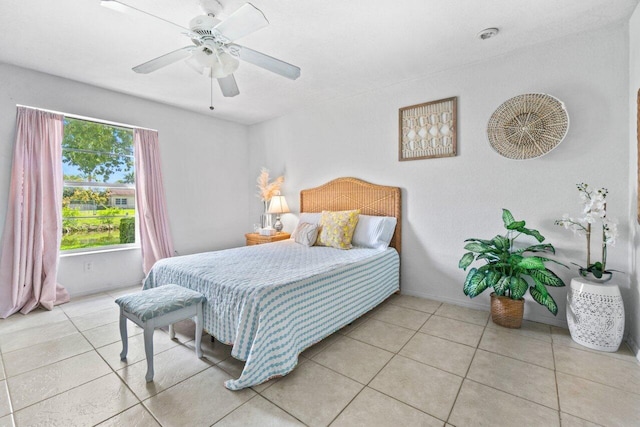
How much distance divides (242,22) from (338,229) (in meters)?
2.21

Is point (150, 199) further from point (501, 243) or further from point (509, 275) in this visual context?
point (509, 275)

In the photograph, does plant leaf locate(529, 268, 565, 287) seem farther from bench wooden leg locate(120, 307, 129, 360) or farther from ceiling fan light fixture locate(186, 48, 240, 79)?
bench wooden leg locate(120, 307, 129, 360)

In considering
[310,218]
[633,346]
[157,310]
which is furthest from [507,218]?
[157,310]

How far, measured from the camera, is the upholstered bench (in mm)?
1735

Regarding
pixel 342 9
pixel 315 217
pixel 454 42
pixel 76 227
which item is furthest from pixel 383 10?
pixel 76 227

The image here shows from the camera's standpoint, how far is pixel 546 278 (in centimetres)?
223

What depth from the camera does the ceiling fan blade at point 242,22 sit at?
1548mm

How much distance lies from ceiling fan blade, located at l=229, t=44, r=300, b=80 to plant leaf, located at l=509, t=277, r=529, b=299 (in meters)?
2.49

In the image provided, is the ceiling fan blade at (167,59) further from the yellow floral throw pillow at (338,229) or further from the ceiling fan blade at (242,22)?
the yellow floral throw pillow at (338,229)

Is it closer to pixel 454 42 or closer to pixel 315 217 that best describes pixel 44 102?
pixel 315 217

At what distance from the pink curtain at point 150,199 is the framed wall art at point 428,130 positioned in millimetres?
3282

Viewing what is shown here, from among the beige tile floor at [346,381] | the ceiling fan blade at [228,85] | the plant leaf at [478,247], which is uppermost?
the ceiling fan blade at [228,85]

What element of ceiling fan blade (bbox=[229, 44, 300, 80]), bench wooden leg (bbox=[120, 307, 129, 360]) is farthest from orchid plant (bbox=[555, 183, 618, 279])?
bench wooden leg (bbox=[120, 307, 129, 360])

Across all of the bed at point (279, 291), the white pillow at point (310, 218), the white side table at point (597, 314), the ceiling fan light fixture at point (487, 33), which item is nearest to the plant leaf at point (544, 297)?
the white side table at point (597, 314)
